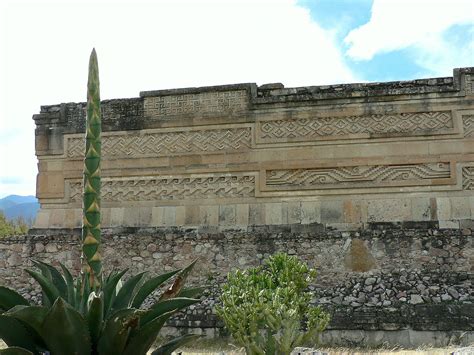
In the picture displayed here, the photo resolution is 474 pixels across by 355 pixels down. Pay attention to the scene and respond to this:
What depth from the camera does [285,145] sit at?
25.7 feet

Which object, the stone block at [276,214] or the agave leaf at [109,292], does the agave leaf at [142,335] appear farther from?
the stone block at [276,214]

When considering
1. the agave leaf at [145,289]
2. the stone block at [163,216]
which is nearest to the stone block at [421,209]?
the stone block at [163,216]

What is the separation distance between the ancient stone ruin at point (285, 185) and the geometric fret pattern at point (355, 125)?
0.05 ft

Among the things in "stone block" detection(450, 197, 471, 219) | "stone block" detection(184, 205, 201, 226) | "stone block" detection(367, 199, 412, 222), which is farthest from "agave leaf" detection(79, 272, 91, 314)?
"stone block" detection(450, 197, 471, 219)

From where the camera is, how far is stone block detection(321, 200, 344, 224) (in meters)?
7.49

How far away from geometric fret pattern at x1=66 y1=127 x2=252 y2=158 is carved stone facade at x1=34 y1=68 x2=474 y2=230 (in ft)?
0.05

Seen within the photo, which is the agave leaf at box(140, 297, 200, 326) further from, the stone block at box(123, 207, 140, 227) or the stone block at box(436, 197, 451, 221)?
the stone block at box(436, 197, 451, 221)

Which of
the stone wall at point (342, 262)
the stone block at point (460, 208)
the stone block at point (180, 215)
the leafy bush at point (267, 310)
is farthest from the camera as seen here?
the stone block at point (180, 215)

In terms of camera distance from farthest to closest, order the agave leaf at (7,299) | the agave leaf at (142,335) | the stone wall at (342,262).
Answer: the stone wall at (342,262), the agave leaf at (7,299), the agave leaf at (142,335)

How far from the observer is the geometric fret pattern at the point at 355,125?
24.7 feet

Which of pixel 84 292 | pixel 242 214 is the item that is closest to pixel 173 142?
pixel 242 214

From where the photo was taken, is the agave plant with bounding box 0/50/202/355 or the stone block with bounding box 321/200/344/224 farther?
the stone block with bounding box 321/200/344/224

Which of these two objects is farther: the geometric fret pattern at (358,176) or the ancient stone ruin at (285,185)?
the geometric fret pattern at (358,176)

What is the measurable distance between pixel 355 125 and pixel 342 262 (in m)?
2.10
